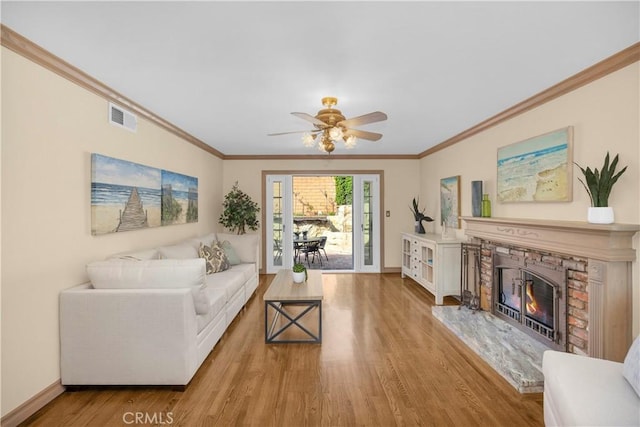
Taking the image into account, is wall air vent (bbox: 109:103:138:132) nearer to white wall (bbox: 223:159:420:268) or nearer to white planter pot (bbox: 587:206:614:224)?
white wall (bbox: 223:159:420:268)

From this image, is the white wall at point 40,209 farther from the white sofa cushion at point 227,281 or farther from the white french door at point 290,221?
the white french door at point 290,221

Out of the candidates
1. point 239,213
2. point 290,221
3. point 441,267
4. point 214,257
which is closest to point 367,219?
point 290,221

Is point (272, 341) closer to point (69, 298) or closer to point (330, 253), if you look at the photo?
point (69, 298)

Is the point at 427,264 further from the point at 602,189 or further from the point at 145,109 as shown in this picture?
the point at 145,109

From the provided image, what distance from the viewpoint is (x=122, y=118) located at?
2955 mm

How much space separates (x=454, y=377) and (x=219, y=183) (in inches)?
196

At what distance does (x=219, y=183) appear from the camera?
5879 mm

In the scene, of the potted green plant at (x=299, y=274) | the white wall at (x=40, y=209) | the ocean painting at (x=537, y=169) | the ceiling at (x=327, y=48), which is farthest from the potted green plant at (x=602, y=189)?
the white wall at (x=40, y=209)

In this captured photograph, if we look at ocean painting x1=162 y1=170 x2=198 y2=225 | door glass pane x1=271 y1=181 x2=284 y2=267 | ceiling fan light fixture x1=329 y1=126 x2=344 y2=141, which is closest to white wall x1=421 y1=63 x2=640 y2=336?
ceiling fan light fixture x1=329 y1=126 x2=344 y2=141

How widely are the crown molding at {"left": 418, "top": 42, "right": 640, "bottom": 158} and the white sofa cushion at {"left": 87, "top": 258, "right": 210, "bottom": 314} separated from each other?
133 inches

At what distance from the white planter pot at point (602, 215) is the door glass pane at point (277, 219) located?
484cm

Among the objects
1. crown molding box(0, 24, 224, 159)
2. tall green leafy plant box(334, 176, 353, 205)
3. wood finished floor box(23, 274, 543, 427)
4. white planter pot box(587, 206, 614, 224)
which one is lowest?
wood finished floor box(23, 274, 543, 427)

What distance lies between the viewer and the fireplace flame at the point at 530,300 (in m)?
2.98

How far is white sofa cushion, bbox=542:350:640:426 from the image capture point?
4.29 ft
